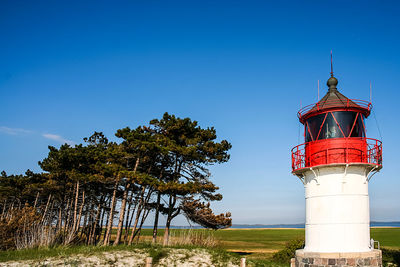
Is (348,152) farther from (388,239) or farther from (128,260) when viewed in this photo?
(388,239)

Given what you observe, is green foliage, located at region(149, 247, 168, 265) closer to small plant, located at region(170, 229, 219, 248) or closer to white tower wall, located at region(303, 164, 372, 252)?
small plant, located at region(170, 229, 219, 248)

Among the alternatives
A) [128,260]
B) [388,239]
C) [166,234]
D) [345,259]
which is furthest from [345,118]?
[388,239]

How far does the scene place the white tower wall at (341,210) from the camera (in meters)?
12.0

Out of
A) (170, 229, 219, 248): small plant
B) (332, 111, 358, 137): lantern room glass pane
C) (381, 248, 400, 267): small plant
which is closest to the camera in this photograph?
(332, 111, 358, 137): lantern room glass pane

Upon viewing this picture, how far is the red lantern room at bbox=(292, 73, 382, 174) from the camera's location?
1210cm

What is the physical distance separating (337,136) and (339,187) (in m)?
1.98

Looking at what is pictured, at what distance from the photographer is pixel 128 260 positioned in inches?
607

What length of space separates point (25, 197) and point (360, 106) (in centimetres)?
3181

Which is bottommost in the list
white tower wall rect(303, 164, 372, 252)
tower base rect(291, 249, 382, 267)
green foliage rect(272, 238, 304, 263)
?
green foliage rect(272, 238, 304, 263)

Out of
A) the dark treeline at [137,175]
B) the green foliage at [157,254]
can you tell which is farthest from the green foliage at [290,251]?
the green foliage at [157,254]

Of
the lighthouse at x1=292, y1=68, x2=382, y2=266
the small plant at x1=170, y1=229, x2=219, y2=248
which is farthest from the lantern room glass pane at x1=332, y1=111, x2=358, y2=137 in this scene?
the small plant at x1=170, y1=229, x2=219, y2=248

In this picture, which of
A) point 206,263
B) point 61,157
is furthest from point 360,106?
point 61,157

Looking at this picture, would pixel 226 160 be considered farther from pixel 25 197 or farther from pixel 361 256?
pixel 25 197

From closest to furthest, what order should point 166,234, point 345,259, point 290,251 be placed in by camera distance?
point 345,259 < point 166,234 < point 290,251
